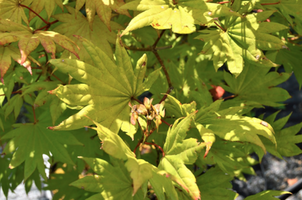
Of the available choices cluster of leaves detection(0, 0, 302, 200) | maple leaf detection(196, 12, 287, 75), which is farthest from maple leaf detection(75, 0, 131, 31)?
maple leaf detection(196, 12, 287, 75)

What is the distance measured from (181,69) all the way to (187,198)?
779mm

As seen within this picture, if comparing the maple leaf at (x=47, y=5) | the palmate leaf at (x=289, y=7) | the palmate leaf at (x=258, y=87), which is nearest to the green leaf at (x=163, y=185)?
the palmate leaf at (x=258, y=87)

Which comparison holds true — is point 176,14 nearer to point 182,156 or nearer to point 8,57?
point 182,156

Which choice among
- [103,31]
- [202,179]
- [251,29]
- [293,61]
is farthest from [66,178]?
[293,61]

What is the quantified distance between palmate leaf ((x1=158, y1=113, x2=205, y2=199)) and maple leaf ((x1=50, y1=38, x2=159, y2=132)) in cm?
22

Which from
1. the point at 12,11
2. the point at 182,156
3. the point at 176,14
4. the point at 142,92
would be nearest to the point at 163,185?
the point at 182,156

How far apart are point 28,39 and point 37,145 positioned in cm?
64

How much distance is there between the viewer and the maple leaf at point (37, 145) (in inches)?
51.8

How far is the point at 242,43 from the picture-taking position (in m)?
1.09

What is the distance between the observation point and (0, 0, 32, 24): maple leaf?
109 centimetres

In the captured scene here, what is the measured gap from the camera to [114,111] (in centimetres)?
100

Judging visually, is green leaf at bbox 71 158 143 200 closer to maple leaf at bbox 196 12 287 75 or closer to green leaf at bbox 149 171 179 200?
green leaf at bbox 149 171 179 200

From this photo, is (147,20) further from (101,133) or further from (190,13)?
(101,133)

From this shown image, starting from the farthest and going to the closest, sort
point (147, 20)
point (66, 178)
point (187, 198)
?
1. point (66, 178)
2. point (187, 198)
3. point (147, 20)
